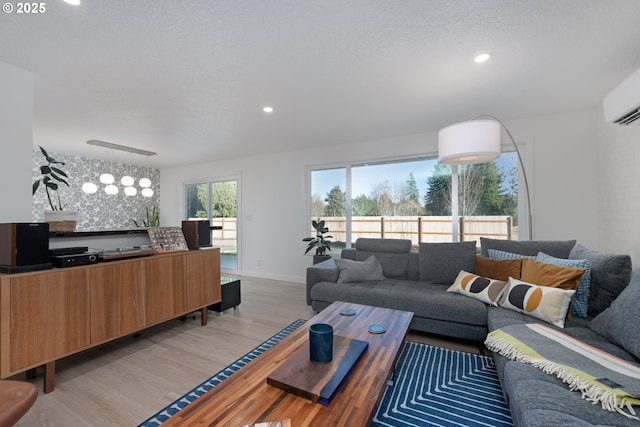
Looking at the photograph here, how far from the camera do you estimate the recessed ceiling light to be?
77.8 inches

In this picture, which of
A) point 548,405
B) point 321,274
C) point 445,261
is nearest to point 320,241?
point 321,274

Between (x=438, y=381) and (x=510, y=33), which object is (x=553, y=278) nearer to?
(x=438, y=381)

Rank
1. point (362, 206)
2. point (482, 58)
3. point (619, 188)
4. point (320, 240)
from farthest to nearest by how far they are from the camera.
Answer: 1. point (362, 206)
2. point (320, 240)
3. point (619, 188)
4. point (482, 58)

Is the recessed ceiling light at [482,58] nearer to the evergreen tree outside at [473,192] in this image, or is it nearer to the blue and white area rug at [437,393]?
the evergreen tree outside at [473,192]

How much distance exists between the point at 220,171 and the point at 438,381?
17.3 ft

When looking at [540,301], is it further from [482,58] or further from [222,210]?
[222,210]

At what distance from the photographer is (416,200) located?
403 cm

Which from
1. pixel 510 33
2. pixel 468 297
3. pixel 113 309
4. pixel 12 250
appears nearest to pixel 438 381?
pixel 468 297

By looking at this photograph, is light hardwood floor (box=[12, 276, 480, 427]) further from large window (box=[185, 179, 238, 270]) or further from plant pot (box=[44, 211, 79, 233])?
large window (box=[185, 179, 238, 270])

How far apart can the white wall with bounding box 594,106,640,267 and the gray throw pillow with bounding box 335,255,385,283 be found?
2.28 meters

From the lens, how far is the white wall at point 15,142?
2027 millimetres

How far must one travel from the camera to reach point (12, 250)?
1708 millimetres

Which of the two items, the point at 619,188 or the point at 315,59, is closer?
the point at 315,59

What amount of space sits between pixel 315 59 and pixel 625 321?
8.37 feet
